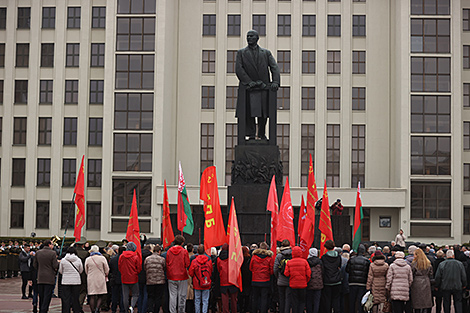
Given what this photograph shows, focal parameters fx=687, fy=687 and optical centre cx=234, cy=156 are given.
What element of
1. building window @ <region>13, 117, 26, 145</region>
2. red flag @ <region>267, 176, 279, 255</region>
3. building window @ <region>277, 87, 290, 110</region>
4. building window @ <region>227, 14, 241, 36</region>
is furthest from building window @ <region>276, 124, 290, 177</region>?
red flag @ <region>267, 176, 279, 255</region>

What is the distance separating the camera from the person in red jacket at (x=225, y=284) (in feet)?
48.6

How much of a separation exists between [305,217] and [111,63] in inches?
1438

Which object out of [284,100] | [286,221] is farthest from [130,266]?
[284,100]

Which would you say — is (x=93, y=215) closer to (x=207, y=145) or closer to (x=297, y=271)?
(x=207, y=145)

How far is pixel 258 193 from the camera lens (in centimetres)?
1944

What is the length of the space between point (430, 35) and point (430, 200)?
12.0 meters

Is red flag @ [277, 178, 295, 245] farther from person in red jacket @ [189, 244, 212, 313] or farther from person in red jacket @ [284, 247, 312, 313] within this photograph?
person in red jacket @ [189, 244, 212, 313]

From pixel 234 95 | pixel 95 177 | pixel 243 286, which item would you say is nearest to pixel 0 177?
pixel 95 177

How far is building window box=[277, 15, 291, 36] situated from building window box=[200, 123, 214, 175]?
8968mm

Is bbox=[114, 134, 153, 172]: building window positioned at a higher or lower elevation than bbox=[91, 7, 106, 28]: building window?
lower

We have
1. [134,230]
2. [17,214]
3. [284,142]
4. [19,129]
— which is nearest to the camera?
[134,230]

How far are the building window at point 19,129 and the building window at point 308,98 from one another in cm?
2158

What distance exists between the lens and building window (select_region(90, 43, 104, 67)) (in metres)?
52.7

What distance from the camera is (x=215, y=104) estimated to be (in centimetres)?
5272
